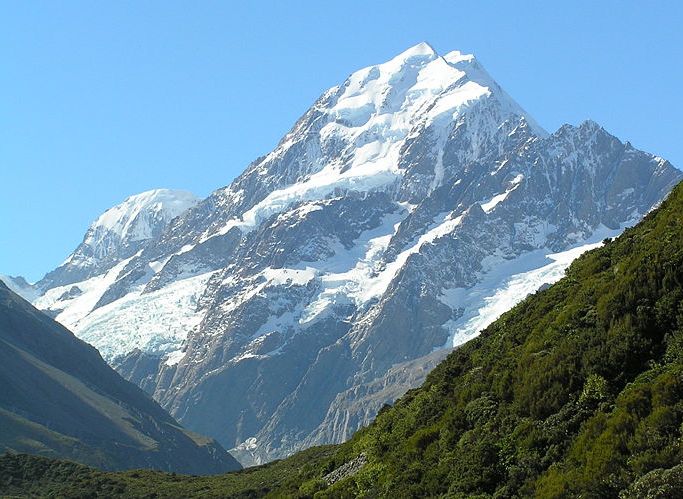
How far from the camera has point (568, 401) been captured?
51938mm

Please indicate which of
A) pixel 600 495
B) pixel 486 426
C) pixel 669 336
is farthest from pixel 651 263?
pixel 600 495

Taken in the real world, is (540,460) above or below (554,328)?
below

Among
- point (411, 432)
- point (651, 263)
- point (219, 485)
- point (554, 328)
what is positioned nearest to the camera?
point (651, 263)

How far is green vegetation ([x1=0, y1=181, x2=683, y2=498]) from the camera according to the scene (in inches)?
1775

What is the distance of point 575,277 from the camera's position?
66.8 m

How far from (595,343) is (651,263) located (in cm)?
479

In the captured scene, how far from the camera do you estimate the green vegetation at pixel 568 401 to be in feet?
148

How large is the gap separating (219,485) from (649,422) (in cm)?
8846

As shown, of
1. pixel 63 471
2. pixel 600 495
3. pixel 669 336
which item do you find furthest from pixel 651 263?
pixel 63 471

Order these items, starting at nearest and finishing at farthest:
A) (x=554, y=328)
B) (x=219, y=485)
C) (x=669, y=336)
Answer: (x=669, y=336) → (x=554, y=328) → (x=219, y=485)

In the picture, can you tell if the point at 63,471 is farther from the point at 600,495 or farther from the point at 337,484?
the point at 600,495

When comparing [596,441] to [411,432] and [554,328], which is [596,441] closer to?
[554,328]

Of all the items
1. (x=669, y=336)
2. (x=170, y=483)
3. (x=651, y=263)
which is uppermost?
(x=170, y=483)

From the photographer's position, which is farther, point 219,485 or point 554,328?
point 219,485
